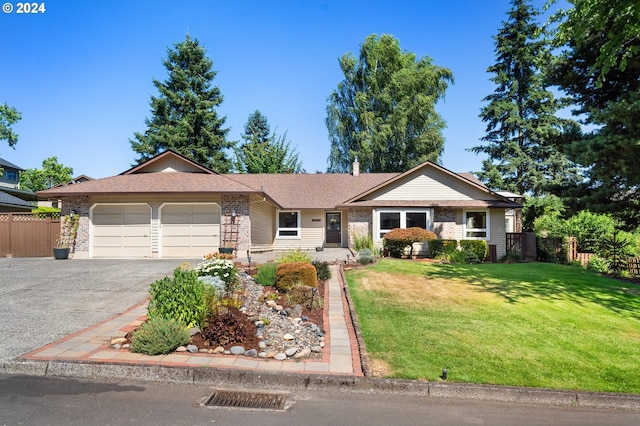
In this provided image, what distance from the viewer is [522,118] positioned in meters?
27.8

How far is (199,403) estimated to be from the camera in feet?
13.0

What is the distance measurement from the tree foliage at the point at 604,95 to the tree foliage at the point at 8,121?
126ft

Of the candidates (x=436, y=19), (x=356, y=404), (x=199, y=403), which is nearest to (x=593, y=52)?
(x=436, y=19)

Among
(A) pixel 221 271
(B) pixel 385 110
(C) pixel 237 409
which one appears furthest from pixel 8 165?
(C) pixel 237 409

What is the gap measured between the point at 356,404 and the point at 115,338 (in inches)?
155

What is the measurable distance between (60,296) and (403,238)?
1217cm

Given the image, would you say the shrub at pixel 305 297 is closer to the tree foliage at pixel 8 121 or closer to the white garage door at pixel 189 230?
the white garage door at pixel 189 230

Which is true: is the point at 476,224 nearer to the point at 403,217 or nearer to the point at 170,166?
the point at 403,217

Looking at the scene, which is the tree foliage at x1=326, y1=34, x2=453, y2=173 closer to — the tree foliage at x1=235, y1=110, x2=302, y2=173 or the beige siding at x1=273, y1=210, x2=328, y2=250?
the tree foliage at x1=235, y1=110, x2=302, y2=173

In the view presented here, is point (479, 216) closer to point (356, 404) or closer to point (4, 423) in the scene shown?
point (356, 404)

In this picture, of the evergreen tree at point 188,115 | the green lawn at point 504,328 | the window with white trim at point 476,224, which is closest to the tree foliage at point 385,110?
the evergreen tree at point 188,115

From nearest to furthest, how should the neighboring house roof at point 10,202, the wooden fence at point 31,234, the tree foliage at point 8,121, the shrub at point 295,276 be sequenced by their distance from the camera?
1. the shrub at point 295,276
2. the wooden fence at point 31,234
3. the neighboring house roof at point 10,202
4. the tree foliage at point 8,121

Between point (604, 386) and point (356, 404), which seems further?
point (604, 386)

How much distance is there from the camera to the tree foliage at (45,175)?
169 feet
